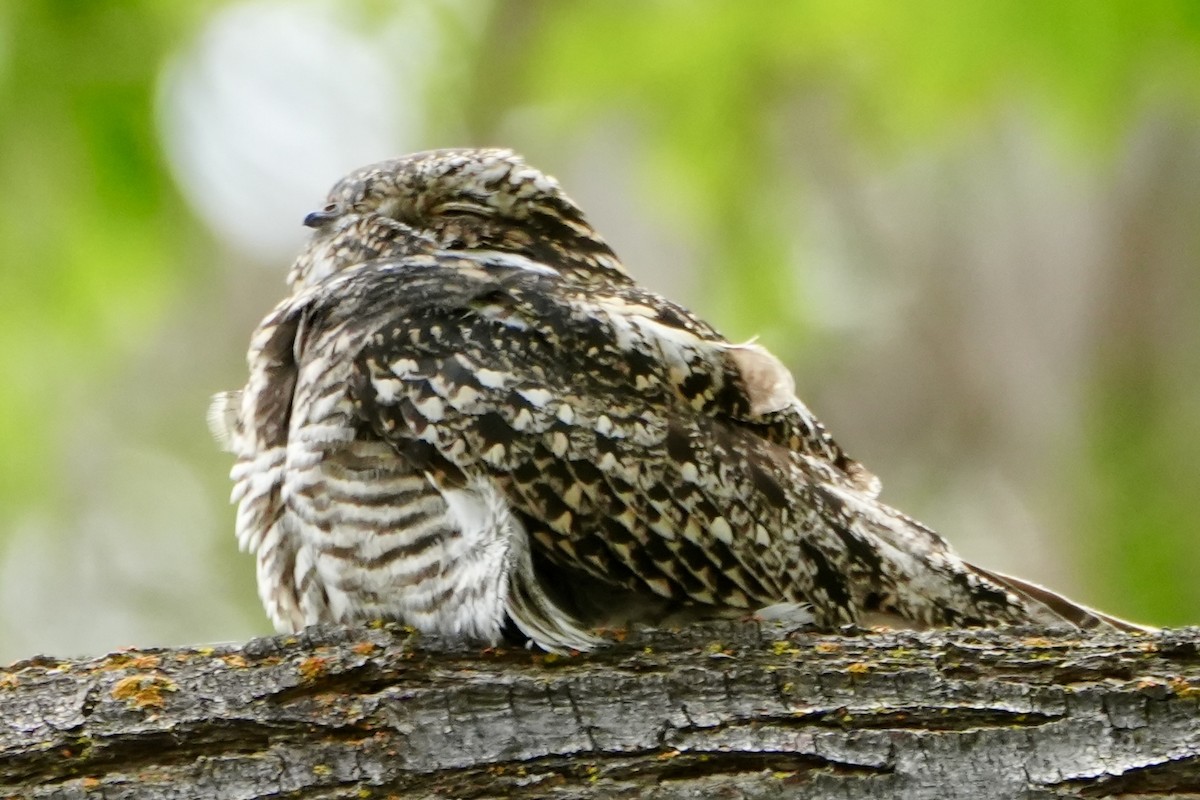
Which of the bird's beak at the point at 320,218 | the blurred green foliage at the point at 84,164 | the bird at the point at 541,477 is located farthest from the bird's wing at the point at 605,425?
the blurred green foliage at the point at 84,164

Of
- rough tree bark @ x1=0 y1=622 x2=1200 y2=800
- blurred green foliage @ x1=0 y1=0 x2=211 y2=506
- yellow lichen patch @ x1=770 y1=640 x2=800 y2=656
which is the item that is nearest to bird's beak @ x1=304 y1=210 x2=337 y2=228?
blurred green foliage @ x1=0 y1=0 x2=211 y2=506

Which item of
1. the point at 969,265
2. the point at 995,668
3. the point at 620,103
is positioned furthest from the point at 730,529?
the point at 969,265

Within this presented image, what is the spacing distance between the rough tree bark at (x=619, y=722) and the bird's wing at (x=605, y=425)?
0.30 meters

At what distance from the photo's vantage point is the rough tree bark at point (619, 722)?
2.02 meters

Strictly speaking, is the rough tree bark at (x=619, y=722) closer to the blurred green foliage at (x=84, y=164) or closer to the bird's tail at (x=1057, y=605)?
the bird's tail at (x=1057, y=605)

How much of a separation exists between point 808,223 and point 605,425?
15.9 ft

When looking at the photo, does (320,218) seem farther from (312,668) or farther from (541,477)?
(312,668)

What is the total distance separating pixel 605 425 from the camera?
2.51m

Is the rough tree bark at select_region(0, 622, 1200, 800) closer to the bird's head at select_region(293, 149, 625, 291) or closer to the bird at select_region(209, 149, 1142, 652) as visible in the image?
Answer: the bird at select_region(209, 149, 1142, 652)

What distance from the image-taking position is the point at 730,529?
252 centimetres

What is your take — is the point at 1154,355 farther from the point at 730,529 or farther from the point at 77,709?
the point at 77,709

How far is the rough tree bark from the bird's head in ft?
3.66

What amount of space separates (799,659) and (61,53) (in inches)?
111

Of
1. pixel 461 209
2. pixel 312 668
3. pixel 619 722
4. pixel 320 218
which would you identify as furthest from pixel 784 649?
pixel 320 218
